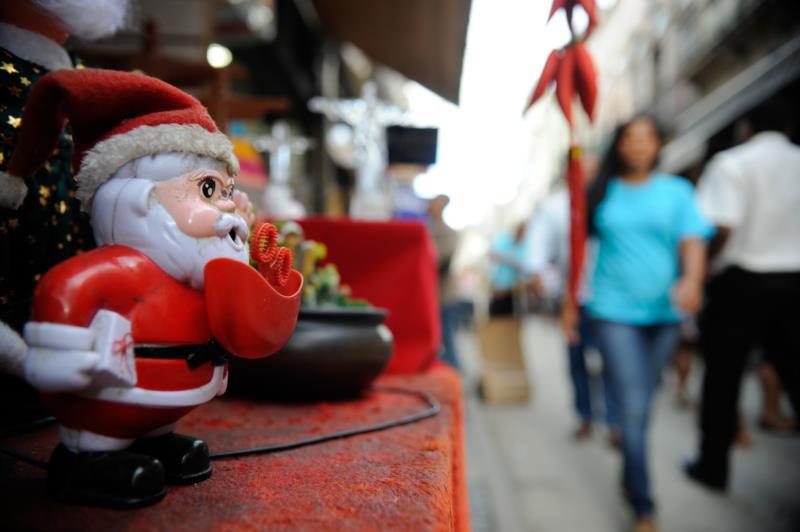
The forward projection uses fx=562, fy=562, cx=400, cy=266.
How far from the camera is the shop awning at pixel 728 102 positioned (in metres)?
7.17

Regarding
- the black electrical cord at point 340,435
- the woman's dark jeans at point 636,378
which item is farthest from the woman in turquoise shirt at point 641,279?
the black electrical cord at point 340,435

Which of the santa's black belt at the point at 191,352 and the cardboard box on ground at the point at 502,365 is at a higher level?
the santa's black belt at the point at 191,352

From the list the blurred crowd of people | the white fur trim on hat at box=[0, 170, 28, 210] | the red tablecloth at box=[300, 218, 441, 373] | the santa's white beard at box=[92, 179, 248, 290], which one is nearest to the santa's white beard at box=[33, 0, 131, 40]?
the white fur trim on hat at box=[0, 170, 28, 210]

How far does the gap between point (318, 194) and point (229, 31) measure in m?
2.11

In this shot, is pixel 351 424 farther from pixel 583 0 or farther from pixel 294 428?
pixel 583 0

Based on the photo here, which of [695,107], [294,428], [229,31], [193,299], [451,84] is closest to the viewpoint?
[193,299]

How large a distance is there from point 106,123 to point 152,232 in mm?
161

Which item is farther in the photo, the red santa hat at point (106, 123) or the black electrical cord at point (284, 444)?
the black electrical cord at point (284, 444)

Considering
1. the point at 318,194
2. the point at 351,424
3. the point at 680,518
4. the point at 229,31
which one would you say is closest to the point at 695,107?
the point at 318,194

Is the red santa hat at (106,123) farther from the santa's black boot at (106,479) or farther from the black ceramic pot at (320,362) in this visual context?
the black ceramic pot at (320,362)

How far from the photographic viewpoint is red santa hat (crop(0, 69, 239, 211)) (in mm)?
645

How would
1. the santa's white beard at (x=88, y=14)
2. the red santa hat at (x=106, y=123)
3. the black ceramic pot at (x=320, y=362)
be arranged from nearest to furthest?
1. the red santa hat at (x=106, y=123)
2. the santa's white beard at (x=88, y=14)
3. the black ceramic pot at (x=320, y=362)

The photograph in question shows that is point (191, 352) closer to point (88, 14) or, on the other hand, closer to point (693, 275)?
point (88, 14)

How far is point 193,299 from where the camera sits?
2.24ft
